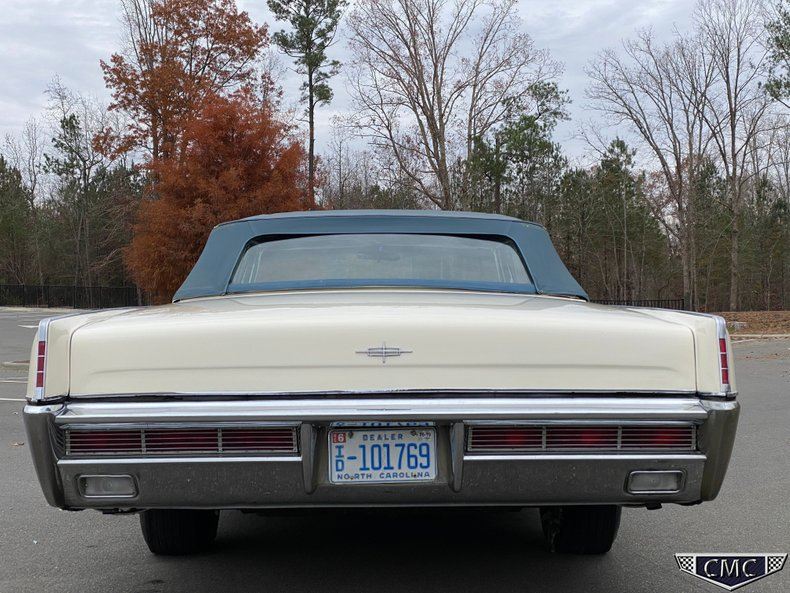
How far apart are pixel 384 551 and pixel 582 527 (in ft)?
3.06

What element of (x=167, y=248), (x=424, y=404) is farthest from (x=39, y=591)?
(x=167, y=248)

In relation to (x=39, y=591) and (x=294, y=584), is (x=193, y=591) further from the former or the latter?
(x=39, y=591)

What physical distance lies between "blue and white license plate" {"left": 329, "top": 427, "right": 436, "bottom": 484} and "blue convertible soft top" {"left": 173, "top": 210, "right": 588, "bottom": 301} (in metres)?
1.64

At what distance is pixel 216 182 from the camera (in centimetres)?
1680

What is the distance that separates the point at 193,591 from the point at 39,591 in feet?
Answer: 2.15

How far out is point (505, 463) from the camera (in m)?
2.47

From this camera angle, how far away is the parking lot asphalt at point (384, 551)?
333cm

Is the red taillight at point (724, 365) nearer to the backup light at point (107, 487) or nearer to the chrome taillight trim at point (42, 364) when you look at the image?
the backup light at point (107, 487)

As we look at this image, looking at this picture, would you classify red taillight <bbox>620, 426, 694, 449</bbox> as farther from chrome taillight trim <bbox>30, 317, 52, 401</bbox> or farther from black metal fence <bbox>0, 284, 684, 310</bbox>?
black metal fence <bbox>0, 284, 684, 310</bbox>

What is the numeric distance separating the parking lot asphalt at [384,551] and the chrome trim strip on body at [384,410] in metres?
1.10

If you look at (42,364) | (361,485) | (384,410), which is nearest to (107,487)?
(42,364)

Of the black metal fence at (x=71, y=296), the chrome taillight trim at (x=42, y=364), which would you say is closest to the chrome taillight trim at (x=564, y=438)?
the chrome taillight trim at (x=42, y=364)

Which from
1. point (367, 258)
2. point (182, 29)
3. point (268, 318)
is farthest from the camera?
point (182, 29)

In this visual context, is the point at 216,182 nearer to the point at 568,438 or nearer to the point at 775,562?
the point at 775,562
